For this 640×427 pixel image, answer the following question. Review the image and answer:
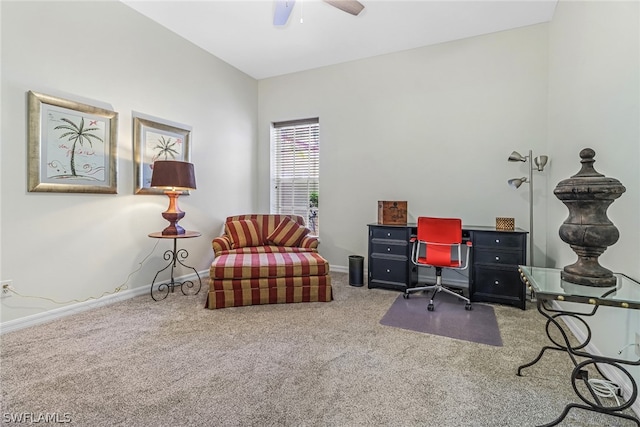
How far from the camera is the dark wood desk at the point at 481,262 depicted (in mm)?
2871

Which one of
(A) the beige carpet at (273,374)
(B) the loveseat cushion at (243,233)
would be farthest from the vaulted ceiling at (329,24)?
(A) the beige carpet at (273,374)

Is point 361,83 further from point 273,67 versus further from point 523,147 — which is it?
point 523,147

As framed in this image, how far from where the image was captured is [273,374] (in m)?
1.73

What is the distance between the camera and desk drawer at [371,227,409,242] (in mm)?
3330

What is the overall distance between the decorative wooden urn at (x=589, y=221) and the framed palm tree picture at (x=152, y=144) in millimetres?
3493

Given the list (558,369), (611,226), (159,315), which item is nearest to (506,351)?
(558,369)

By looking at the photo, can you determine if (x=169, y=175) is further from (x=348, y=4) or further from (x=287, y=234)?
(x=348, y=4)

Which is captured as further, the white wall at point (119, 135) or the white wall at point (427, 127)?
the white wall at point (427, 127)

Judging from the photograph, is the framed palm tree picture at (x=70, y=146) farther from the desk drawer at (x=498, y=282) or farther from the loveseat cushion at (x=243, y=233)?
the desk drawer at (x=498, y=282)

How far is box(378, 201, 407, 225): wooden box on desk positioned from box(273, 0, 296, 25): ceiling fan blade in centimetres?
216

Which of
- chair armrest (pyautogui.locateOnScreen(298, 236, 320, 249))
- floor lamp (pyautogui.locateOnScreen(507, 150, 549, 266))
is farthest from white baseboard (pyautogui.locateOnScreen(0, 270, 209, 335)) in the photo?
floor lamp (pyautogui.locateOnScreen(507, 150, 549, 266))

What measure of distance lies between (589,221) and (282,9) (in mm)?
2617

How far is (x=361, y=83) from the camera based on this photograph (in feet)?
13.3

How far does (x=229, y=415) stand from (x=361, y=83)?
3.93 metres
